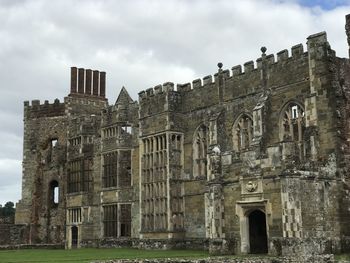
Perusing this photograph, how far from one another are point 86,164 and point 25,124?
9.91 metres

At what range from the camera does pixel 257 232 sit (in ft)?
83.3

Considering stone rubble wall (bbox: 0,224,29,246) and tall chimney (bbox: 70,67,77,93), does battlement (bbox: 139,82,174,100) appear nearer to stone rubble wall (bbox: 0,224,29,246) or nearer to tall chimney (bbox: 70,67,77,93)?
tall chimney (bbox: 70,67,77,93)

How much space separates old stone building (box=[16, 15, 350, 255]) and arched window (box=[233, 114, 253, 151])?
84 millimetres

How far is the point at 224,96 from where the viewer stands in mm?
31359

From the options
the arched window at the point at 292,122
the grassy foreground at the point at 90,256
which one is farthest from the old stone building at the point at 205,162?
the grassy foreground at the point at 90,256

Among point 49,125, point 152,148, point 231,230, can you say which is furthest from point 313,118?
point 49,125

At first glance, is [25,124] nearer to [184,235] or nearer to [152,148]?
[152,148]

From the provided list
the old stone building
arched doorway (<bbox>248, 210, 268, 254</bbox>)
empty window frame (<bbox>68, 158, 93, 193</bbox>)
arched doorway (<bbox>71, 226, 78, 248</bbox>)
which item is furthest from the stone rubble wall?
arched doorway (<bbox>248, 210, 268, 254</bbox>)

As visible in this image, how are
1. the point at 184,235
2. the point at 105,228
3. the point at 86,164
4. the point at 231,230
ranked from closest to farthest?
the point at 231,230 < the point at 184,235 < the point at 105,228 < the point at 86,164

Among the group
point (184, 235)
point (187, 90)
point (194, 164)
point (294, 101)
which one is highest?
point (187, 90)

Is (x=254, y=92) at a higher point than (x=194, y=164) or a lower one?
higher

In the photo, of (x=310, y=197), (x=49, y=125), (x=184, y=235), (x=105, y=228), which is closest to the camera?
(x=310, y=197)

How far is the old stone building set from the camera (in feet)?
77.0

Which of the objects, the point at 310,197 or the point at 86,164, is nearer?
the point at 310,197
